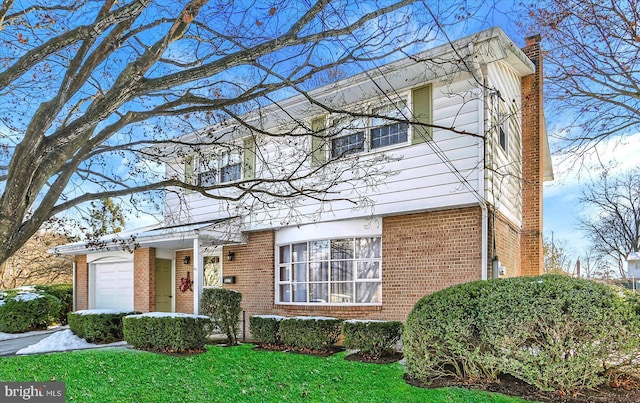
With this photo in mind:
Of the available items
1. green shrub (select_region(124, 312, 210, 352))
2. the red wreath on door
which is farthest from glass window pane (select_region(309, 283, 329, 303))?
the red wreath on door

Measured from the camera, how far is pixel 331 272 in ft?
36.2

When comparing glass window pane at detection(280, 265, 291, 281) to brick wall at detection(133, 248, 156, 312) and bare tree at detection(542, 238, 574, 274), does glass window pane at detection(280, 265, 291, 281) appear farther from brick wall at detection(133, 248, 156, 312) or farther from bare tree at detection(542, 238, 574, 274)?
bare tree at detection(542, 238, 574, 274)

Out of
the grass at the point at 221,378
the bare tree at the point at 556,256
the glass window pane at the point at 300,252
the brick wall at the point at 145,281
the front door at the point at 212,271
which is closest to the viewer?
the grass at the point at 221,378

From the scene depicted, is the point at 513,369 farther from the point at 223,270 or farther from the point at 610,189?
the point at 610,189

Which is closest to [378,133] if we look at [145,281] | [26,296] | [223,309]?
[223,309]

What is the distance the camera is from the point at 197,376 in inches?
289

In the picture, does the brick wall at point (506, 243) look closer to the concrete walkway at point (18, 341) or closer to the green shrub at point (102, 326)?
the green shrub at point (102, 326)

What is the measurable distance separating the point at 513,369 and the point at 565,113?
6586 millimetres

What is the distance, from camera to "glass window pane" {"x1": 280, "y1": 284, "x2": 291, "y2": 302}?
39.3 ft

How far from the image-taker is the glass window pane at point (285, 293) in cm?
1198

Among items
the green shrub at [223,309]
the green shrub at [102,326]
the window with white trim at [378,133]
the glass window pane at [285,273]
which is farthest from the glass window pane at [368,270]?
the green shrub at [102,326]

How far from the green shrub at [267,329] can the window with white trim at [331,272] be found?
1.25 m

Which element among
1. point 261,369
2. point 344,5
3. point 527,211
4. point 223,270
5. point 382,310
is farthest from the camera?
point 223,270

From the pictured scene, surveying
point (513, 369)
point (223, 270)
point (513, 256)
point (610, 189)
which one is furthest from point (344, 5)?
point (610, 189)
